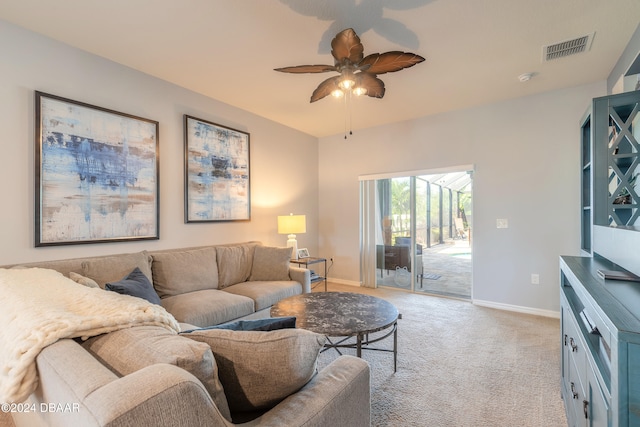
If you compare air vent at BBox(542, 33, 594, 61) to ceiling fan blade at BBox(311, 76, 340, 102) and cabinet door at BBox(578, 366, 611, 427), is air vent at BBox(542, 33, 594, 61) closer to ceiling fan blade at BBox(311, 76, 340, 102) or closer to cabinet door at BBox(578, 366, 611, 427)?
ceiling fan blade at BBox(311, 76, 340, 102)

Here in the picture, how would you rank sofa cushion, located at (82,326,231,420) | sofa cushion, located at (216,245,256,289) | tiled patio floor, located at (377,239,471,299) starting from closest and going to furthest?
sofa cushion, located at (82,326,231,420), sofa cushion, located at (216,245,256,289), tiled patio floor, located at (377,239,471,299)

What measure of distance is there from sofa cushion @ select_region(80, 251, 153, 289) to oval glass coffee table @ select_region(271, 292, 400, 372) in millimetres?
1308

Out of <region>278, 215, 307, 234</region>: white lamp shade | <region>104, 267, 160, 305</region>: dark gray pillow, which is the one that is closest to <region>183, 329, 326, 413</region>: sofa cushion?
<region>104, 267, 160, 305</region>: dark gray pillow

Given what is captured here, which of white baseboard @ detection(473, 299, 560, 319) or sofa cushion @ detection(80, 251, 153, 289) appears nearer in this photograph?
sofa cushion @ detection(80, 251, 153, 289)

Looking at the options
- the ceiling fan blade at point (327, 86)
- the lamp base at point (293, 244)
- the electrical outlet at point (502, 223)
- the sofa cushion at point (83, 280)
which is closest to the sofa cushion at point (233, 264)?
the lamp base at point (293, 244)

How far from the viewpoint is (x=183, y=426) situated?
1.98ft

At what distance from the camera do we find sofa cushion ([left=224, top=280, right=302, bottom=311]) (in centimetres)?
282

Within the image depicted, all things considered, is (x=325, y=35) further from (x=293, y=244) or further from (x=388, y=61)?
(x=293, y=244)

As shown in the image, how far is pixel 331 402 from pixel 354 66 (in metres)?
2.07

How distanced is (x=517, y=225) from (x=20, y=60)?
16.7 feet

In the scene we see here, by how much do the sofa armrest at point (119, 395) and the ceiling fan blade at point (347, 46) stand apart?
1.92 metres

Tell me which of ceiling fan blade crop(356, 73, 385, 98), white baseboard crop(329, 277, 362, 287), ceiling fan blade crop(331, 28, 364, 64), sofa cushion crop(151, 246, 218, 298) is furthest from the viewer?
white baseboard crop(329, 277, 362, 287)

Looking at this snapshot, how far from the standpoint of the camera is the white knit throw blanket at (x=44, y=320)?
80 cm

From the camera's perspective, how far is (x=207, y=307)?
239 centimetres
